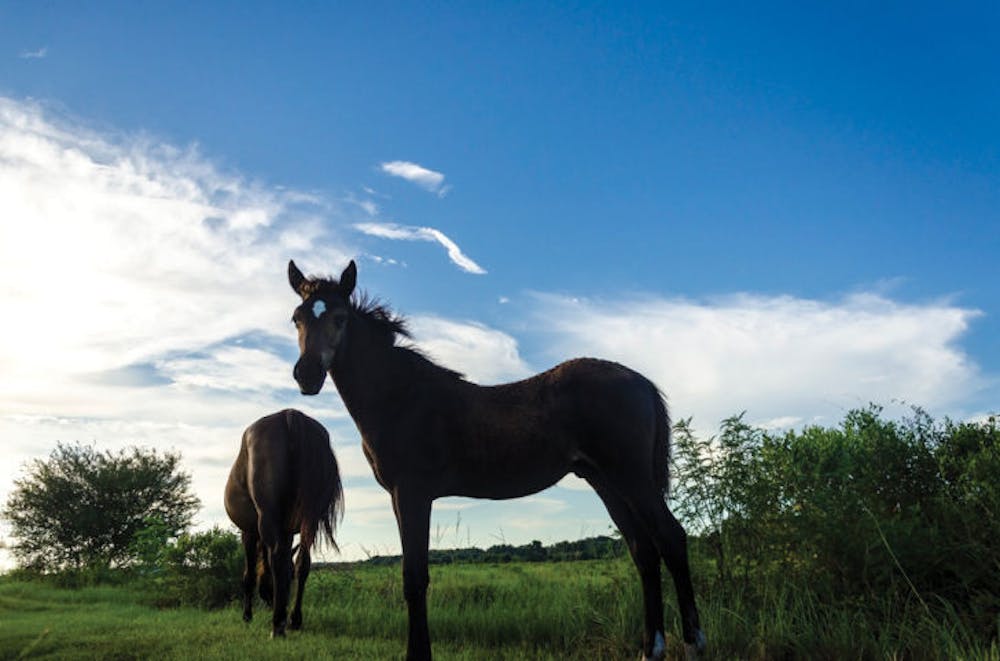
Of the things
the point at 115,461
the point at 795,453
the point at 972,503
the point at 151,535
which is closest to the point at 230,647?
the point at 795,453

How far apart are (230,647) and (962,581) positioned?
7743mm

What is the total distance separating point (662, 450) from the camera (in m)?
6.64

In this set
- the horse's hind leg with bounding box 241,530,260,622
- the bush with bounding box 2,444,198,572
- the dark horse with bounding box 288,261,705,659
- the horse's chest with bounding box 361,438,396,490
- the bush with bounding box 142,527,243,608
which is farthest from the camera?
the bush with bounding box 2,444,198,572

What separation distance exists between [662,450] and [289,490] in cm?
549

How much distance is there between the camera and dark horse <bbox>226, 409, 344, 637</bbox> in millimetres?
9203

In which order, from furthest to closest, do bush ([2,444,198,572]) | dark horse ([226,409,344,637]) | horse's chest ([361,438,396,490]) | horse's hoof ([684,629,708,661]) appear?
bush ([2,444,198,572]), dark horse ([226,409,344,637]), horse's chest ([361,438,396,490]), horse's hoof ([684,629,708,661])

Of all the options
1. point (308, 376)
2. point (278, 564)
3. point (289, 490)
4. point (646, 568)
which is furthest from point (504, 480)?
point (289, 490)

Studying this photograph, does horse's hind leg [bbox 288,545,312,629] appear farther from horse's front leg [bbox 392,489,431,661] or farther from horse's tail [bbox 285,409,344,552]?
horse's front leg [bbox 392,489,431,661]

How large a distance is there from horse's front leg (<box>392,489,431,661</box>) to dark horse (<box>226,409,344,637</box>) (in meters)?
3.35

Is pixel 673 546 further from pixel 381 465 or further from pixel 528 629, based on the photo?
pixel 528 629

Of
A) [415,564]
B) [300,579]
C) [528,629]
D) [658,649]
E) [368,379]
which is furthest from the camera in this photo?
[300,579]

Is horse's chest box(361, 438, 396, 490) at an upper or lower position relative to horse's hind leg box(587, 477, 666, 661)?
upper

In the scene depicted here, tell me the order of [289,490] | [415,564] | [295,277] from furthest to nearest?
[289,490]
[295,277]
[415,564]

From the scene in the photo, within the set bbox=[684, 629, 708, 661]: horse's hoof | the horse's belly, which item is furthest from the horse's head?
bbox=[684, 629, 708, 661]: horse's hoof
